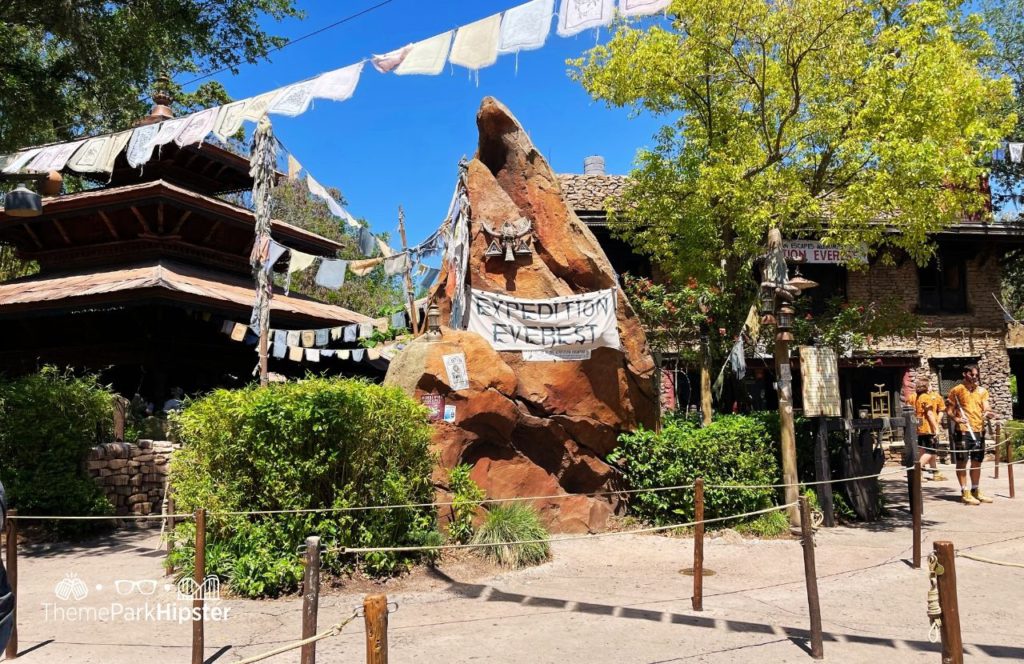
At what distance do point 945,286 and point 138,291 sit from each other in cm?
2042

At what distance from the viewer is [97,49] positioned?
13539mm

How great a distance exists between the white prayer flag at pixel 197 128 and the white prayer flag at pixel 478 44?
3804mm

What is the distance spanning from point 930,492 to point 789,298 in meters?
5.89

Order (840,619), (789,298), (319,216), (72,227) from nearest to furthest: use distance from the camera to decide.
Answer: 1. (840,619)
2. (789,298)
3. (72,227)
4. (319,216)

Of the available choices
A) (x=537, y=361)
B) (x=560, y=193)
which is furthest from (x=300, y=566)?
(x=560, y=193)

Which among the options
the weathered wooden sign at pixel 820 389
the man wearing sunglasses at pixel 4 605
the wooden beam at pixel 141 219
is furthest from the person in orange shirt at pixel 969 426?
the wooden beam at pixel 141 219

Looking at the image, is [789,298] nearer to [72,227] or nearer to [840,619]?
[840,619]

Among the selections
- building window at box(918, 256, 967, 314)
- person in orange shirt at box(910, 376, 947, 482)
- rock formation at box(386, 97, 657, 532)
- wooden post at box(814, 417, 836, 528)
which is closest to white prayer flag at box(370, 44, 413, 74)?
rock formation at box(386, 97, 657, 532)

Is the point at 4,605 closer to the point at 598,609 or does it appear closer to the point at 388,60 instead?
the point at 598,609

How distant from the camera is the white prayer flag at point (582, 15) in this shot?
842 centimetres

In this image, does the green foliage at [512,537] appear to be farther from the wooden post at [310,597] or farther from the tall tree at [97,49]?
the tall tree at [97,49]

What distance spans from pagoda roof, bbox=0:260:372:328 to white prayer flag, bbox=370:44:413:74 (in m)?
6.31

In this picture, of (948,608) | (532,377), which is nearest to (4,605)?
(948,608)

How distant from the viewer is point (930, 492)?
1244 centimetres
